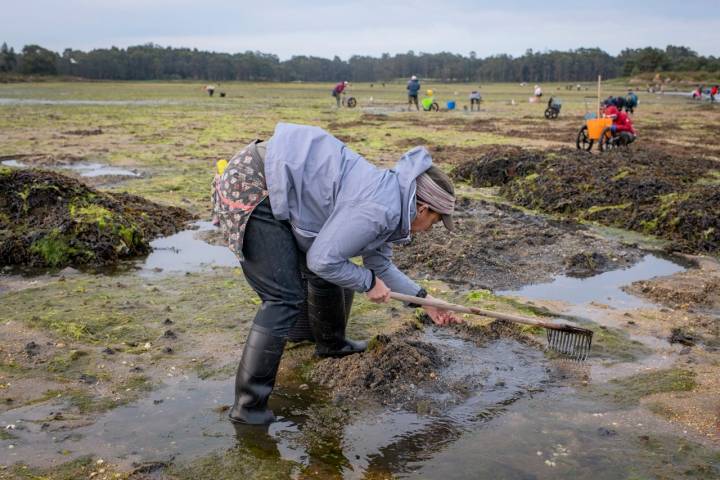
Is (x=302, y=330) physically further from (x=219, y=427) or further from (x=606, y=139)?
(x=606, y=139)

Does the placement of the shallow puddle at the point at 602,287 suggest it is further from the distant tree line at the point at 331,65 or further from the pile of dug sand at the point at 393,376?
the distant tree line at the point at 331,65

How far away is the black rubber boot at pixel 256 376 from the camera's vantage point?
3.64 meters

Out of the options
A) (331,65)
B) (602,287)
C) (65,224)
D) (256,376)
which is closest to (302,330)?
(256,376)

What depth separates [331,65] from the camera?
15300 cm

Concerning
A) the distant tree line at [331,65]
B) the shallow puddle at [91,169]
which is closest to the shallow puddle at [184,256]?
the shallow puddle at [91,169]

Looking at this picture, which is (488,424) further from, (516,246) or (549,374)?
(516,246)

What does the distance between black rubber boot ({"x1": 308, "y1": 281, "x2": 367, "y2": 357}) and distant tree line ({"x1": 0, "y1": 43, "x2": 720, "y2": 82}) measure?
3771 inches

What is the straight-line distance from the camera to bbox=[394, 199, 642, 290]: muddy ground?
6754mm

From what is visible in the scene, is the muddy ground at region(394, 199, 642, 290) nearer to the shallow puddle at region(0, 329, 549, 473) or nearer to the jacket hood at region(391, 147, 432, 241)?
the shallow puddle at region(0, 329, 549, 473)

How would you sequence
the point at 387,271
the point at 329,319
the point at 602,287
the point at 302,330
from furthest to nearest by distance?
1. the point at 602,287
2. the point at 302,330
3. the point at 329,319
4. the point at 387,271

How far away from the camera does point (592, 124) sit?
563 inches

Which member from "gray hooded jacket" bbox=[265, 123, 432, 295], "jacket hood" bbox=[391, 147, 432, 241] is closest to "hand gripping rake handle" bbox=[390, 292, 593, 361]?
"jacket hood" bbox=[391, 147, 432, 241]

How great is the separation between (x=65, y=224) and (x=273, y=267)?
4.47 meters

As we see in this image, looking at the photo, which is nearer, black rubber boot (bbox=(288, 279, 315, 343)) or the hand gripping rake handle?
the hand gripping rake handle
